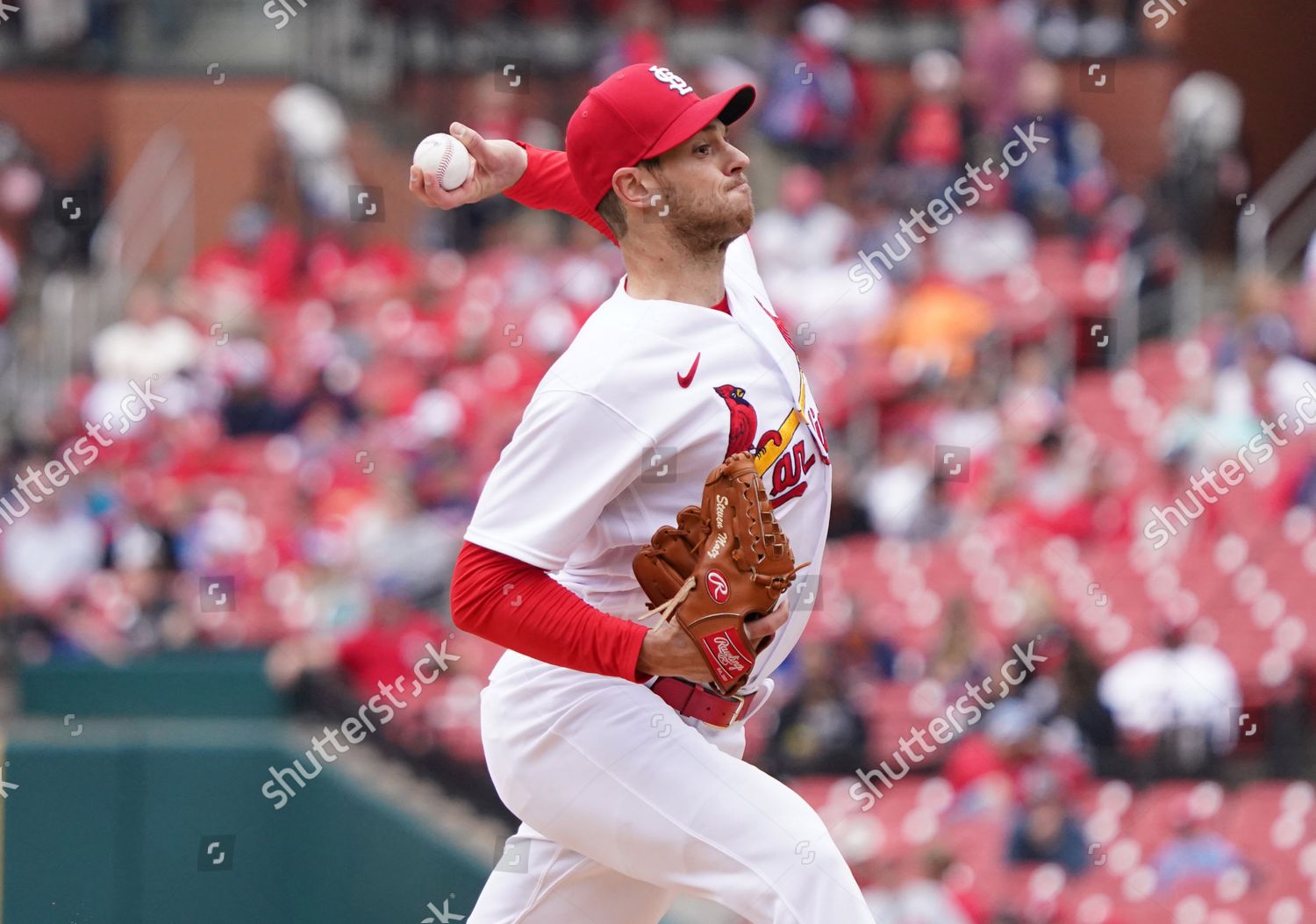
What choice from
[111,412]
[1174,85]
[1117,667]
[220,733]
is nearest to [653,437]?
[220,733]

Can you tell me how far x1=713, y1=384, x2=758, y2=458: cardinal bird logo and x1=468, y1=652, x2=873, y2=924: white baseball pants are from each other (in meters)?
0.38

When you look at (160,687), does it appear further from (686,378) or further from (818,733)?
(686,378)

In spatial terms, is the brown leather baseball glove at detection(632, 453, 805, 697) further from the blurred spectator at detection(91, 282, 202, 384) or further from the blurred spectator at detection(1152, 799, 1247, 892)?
the blurred spectator at detection(91, 282, 202, 384)

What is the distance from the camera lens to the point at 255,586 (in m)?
7.66

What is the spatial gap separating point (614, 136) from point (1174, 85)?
27.8 feet

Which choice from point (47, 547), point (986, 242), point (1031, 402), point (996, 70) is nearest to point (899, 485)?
point (1031, 402)

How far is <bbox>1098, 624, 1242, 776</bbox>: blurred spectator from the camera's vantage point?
20.5 feet

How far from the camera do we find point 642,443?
2.57 meters

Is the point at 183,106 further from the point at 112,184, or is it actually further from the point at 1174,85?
the point at 1174,85

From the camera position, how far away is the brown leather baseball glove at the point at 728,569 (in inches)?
96.4

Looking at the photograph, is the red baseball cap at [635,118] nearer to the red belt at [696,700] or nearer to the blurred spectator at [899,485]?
the red belt at [696,700]

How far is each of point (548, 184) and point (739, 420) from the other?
0.76 meters

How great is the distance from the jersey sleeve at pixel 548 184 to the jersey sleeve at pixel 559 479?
681mm

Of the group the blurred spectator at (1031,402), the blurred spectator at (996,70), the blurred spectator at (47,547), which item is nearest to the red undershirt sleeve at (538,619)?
the blurred spectator at (1031,402)
